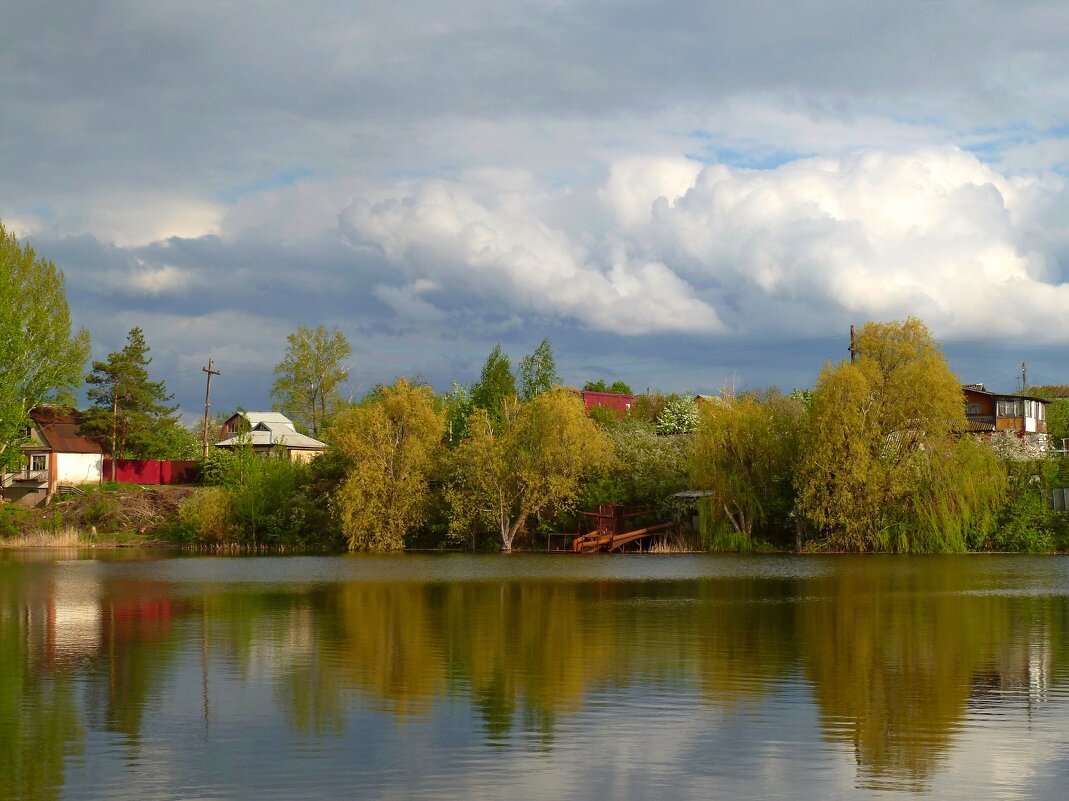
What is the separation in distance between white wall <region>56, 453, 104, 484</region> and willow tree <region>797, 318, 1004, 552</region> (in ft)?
186

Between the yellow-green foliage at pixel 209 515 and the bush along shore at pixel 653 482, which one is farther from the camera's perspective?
the yellow-green foliage at pixel 209 515

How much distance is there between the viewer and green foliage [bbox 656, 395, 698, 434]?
86.0 meters

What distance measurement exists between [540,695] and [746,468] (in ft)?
157

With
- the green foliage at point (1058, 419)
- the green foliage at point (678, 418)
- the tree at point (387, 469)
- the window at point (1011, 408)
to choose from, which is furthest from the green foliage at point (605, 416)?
the green foliage at point (1058, 419)

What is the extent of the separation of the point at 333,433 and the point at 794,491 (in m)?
28.3

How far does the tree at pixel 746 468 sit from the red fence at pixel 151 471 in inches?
1763

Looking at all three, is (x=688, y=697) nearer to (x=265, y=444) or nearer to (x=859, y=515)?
(x=859, y=515)

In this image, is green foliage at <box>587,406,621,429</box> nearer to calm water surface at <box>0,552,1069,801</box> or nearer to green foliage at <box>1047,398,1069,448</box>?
green foliage at <box>1047,398,1069,448</box>

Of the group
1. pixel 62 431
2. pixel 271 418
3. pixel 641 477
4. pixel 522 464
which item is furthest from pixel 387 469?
pixel 271 418

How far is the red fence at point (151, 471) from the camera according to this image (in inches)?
3558

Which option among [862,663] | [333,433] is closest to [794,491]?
[333,433]

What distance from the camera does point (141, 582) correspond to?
4294 cm

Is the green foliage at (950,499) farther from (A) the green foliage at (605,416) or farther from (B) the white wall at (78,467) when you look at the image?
(B) the white wall at (78,467)

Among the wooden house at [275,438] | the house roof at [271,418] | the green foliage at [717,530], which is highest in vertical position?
the house roof at [271,418]
